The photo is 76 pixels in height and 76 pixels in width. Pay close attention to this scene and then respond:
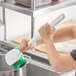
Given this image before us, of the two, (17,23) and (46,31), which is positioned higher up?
(46,31)

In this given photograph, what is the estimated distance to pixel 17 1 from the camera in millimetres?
1688

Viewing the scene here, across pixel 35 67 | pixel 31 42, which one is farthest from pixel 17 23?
pixel 31 42

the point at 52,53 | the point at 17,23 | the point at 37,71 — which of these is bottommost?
the point at 37,71

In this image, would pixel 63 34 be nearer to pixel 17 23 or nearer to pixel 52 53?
pixel 52 53

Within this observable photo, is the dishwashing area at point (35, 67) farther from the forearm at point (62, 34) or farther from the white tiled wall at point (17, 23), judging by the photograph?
the white tiled wall at point (17, 23)

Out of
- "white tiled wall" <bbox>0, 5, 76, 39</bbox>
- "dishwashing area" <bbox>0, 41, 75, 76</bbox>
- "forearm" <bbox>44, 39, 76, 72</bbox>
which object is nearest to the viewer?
"forearm" <bbox>44, 39, 76, 72</bbox>

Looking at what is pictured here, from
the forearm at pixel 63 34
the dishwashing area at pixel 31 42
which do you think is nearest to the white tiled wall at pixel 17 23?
the dishwashing area at pixel 31 42

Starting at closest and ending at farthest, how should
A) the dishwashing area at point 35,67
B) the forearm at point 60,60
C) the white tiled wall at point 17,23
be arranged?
the forearm at point 60,60 → the dishwashing area at point 35,67 → the white tiled wall at point 17,23

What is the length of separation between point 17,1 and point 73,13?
0.95m

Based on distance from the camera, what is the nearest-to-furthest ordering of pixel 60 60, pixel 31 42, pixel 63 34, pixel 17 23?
1. pixel 60 60
2. pixel 31 42
3. pixel 63 34
4. pixel 17 23

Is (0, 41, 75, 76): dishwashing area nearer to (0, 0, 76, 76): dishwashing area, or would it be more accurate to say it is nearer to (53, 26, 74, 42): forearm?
(0, 0, 76, 76): dishwashing area

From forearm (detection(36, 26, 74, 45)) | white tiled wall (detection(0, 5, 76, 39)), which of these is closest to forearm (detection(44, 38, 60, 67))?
forearm (detection(36, 26, 74, 45))

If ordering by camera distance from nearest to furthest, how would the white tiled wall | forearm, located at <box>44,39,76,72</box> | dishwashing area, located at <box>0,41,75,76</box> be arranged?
1. forearm, located at <box>44,39,76,72</box>
2. dishwashing area, located at <box>0,41,75,76</box>
3. the white tiled wall

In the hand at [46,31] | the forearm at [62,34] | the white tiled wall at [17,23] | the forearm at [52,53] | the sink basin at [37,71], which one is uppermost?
the hand at [46,31]
